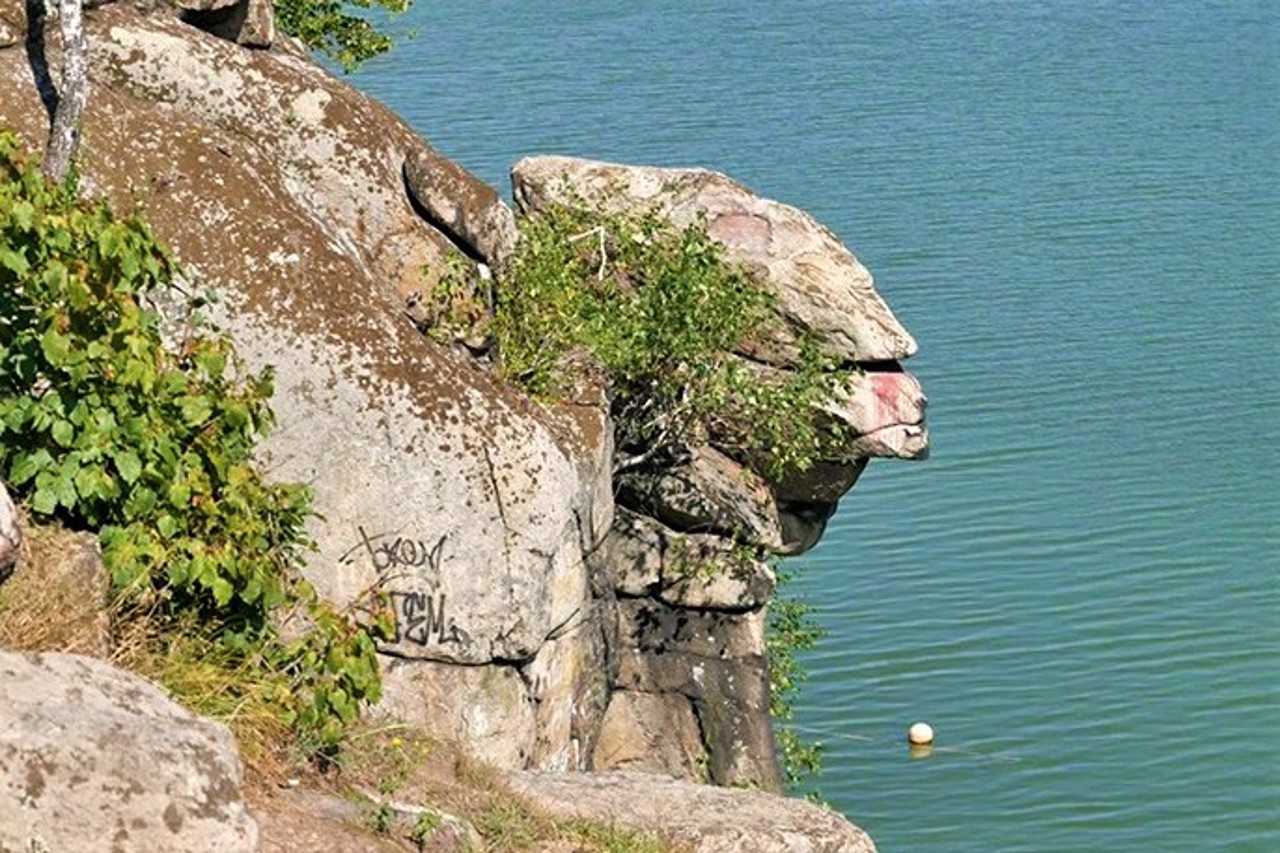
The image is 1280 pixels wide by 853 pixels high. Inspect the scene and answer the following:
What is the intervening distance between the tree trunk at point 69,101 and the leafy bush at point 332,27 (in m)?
10.4

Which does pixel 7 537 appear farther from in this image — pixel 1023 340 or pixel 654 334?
pixel 1023 340

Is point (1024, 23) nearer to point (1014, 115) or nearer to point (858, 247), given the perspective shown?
point (1014, 115)

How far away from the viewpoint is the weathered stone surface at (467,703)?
14148 mm

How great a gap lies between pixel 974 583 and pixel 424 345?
14162 mm

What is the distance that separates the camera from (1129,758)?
24516 mm

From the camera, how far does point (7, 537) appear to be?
10.3m

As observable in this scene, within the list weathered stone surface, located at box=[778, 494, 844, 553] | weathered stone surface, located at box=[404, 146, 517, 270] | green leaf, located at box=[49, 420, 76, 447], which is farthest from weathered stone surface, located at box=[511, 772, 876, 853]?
weathered stone surface, located at box=[778, 494, 844, 553]

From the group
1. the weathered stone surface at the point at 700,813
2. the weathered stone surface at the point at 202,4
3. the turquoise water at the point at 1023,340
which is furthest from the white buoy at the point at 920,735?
the weathered stone surface at the point at 700,813

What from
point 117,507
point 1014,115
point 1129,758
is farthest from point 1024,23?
point 117,507

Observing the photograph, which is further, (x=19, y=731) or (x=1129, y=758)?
(x=1129, y=758)

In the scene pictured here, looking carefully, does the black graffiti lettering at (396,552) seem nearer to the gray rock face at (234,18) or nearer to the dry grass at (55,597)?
the dry grass at (55,597)

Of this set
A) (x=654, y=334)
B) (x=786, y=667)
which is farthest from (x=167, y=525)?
(x=786, y=667)

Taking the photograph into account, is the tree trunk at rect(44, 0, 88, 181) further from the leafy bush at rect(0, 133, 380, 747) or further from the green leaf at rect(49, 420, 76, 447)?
the green leaf at rect(49, 420, 76, 447)

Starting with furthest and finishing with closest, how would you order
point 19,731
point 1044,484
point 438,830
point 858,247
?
1. point 858,247
2. point 1044,484
3. point 438,830
4. point 19,731
